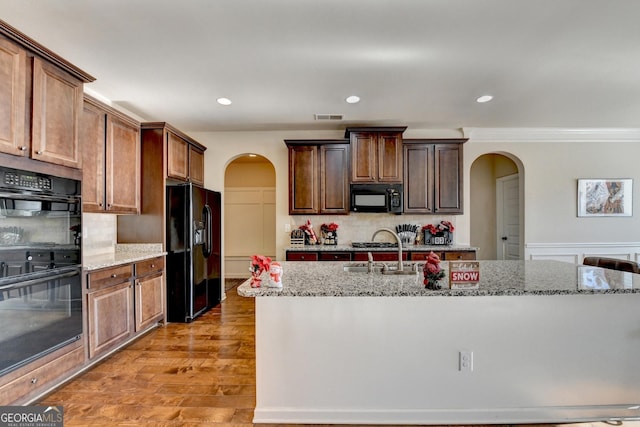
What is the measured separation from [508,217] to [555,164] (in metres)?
1.17

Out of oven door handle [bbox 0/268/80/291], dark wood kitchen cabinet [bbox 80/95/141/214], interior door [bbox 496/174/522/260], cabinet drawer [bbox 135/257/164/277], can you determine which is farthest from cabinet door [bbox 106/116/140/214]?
interior door [bbox 496/174/522/260]

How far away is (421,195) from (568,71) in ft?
6.86

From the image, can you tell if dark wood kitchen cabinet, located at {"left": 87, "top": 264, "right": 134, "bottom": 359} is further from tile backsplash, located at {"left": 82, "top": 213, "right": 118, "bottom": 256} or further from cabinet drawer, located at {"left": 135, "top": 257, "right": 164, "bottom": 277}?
tile backsplash, located at {"left": 82, "top": 213, "right": 118, "bottom": 256}

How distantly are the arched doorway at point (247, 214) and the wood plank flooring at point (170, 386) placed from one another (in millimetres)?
3149

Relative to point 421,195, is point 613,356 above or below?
below

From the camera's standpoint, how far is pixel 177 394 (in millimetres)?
2203

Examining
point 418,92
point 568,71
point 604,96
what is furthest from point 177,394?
point 604,96

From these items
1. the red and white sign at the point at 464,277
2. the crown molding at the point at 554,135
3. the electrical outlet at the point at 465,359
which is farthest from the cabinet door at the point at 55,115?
the crown molding at the point at 554,135

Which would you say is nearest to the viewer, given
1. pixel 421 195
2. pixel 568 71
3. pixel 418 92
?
pixel 568 71

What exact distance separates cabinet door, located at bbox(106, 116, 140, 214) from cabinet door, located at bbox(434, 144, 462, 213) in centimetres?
388

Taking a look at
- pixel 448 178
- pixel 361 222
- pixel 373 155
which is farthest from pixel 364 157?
pixel 448 178

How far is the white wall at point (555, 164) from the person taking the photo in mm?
4852

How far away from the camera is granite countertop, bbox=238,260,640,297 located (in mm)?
1729

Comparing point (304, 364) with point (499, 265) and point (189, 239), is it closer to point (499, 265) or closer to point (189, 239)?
point (499, 265)
